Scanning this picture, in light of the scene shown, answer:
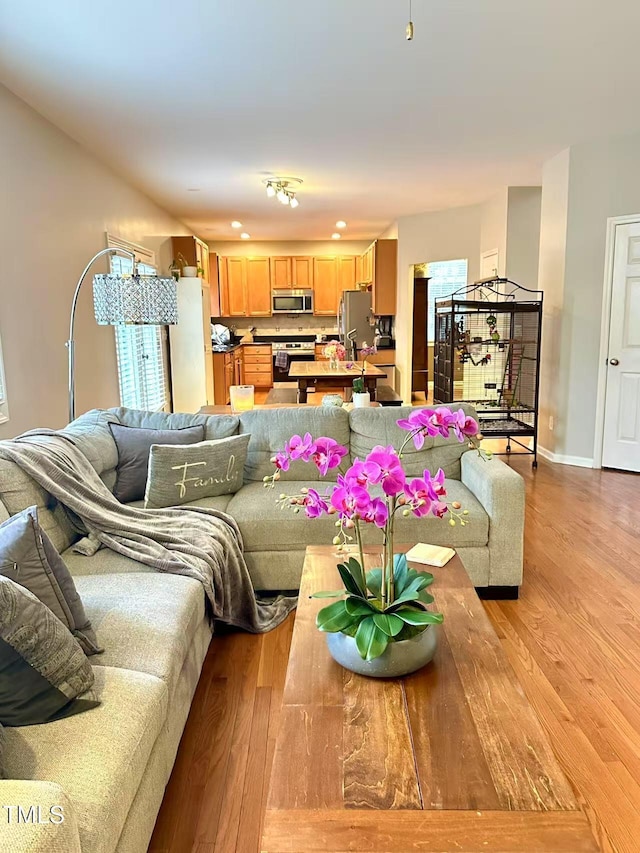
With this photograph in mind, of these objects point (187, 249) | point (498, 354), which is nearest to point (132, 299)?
point (498, 354)

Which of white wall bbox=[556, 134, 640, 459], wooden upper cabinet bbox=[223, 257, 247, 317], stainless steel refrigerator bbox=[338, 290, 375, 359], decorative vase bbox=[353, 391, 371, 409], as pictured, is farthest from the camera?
wooden upper cabinet bbox=[223, 257, 247, 317]

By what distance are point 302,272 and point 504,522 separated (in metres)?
8.71

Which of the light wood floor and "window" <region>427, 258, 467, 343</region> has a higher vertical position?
"window" <region>427, 258, 467, 343</region>

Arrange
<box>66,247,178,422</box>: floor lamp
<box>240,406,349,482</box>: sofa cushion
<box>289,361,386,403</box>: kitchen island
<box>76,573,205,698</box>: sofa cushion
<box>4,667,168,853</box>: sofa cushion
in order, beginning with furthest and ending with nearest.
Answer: <box>289,361,386,403</box>: kitchen island, <box>240,406,349,482</box>: sofa cushion, <box>66,247,178,422</box>: floor lamp, <box>76,573,205,698</box>: sofa cushion, <box>4,667,168,853</box>: sofa cushion

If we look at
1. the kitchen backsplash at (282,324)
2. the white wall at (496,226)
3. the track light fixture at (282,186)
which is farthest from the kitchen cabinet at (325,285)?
the track light fixture at (282,186)

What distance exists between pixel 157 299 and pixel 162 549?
1.49 metres

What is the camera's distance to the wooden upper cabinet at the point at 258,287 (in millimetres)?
10633

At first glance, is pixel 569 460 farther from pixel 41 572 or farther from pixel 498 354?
pixel 41 572

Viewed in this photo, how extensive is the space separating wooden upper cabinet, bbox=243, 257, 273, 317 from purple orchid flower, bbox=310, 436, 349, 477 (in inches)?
382

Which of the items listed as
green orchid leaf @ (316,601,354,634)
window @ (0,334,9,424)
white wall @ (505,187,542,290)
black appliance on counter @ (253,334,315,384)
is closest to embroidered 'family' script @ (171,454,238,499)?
window @ (0,334,9,424)

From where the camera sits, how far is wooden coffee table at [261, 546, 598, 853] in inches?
39.5

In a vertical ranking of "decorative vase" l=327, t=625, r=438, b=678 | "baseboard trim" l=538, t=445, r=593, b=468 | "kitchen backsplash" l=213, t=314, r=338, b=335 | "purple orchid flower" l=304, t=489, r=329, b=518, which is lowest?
"baseboard trim" l=538, t=445, r=593, b=468

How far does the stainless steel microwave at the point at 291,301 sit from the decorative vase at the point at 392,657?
378 inches

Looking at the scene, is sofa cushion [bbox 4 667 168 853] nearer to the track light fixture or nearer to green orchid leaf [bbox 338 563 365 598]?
green orchid leaf [bbox 338 563 365 598]
